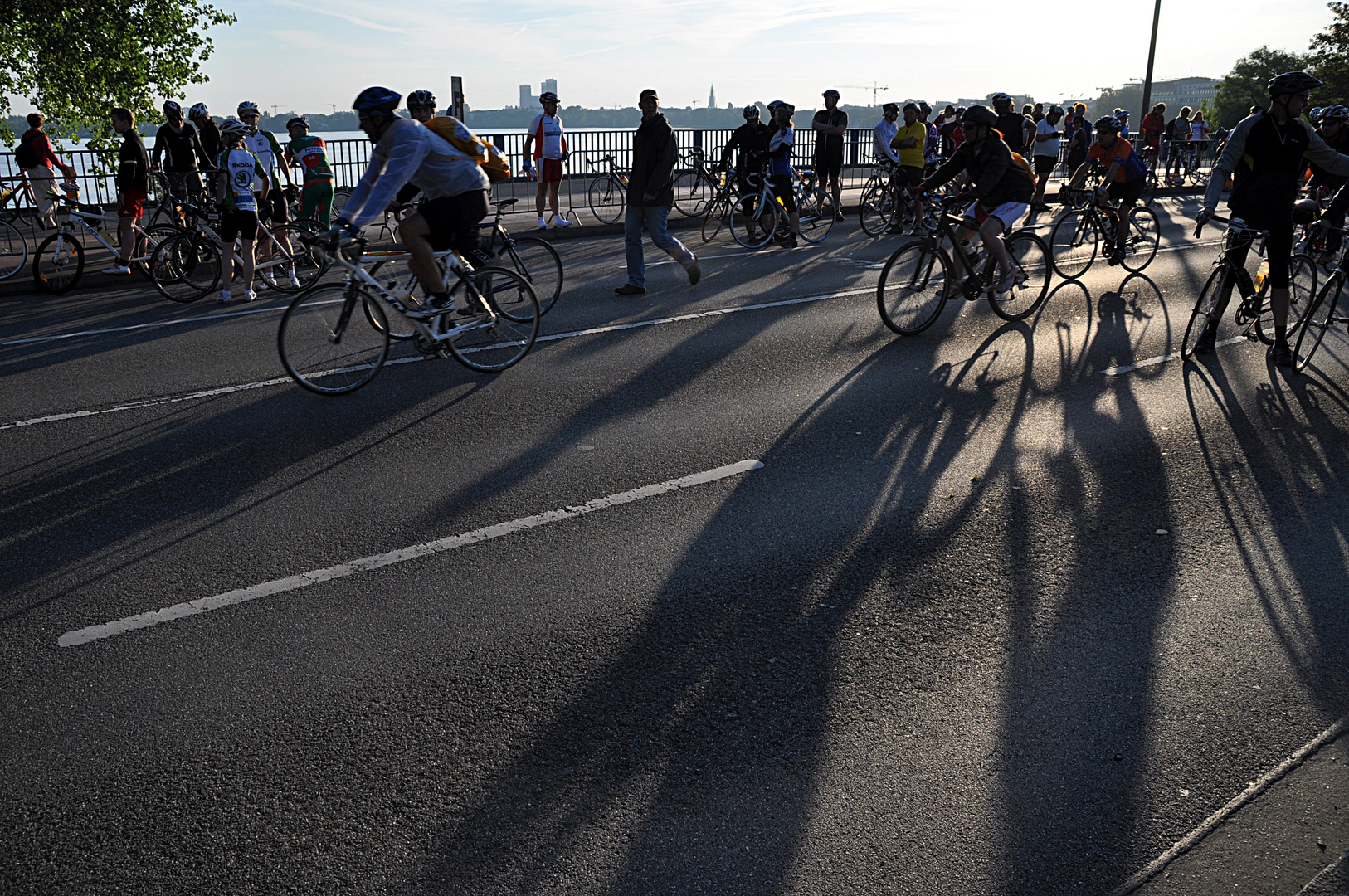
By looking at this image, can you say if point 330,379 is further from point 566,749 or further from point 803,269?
point 803,269

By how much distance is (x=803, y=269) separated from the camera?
12.9m

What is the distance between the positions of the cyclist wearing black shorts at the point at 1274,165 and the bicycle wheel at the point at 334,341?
591 centimetres

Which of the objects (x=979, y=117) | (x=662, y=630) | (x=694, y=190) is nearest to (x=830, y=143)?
(x=694, y=190)

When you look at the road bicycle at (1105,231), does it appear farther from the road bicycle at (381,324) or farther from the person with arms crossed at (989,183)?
the road bicycle at (381,324)

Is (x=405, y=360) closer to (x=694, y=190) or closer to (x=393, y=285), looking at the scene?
(x=393, y=285)

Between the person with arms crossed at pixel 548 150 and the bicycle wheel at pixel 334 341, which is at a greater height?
the person with arms crossed at pixel 548 150

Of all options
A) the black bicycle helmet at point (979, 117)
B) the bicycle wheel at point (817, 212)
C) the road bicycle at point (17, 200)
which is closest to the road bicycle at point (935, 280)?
the black bicycle helmet at point (979, 117)

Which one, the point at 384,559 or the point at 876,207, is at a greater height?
the point at 876,207

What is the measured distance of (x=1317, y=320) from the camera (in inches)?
303

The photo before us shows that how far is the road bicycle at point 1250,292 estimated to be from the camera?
24.7ft

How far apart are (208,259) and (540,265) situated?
13.6 ft

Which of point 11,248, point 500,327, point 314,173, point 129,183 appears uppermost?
point 314,173

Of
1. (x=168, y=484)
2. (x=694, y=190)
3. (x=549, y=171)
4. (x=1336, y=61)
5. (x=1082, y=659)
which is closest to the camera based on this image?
(x=1082, y=659)

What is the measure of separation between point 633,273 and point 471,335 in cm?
342
